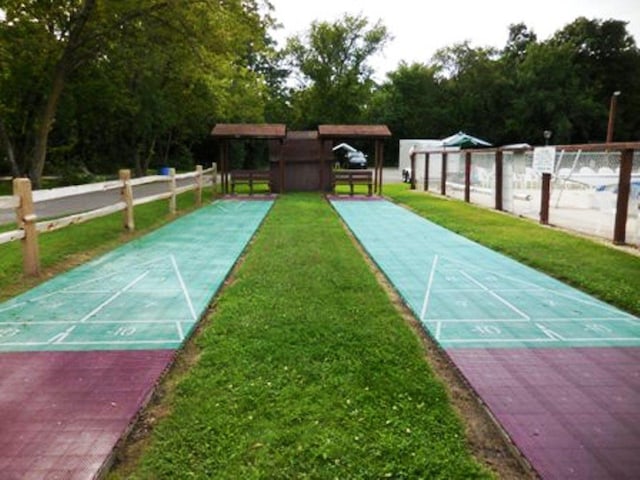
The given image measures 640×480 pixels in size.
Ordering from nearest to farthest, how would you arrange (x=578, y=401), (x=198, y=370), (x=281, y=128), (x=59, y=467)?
(x=59, y=467), (x=578, y=401), (x=198, y=370), (x=281, y=128)

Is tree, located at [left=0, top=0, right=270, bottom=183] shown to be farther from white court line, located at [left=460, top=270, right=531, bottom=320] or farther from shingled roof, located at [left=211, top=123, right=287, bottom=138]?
white court line, located at [left=460, top=270, right=531, bottom=320]

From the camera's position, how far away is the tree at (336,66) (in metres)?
43.8

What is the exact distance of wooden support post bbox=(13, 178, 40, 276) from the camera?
676 cm

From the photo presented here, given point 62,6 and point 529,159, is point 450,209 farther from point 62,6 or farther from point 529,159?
point 62,6

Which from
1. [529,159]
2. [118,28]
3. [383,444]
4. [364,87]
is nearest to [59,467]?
[383,444]

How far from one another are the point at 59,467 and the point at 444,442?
1.93 m

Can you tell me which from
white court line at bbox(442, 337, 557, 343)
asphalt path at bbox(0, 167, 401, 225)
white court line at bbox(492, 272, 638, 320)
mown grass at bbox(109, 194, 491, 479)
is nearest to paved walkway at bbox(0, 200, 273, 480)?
mown grass at bbox(109, 194, 491, 479)

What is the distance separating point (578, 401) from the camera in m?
3.48

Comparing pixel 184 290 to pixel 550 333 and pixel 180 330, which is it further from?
pixel 550 333

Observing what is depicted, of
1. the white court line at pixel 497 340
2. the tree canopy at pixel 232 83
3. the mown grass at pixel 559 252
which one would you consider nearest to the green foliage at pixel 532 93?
the tree canopy at pixel 232 83

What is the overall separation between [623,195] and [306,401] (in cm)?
797

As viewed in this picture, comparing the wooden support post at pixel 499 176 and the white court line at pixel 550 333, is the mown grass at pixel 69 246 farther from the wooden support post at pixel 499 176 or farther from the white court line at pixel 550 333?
the wooden support post at pixel 499 176

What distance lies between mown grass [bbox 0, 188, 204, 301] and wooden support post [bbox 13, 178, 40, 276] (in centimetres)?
15

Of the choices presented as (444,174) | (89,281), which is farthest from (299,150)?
(89,281)
